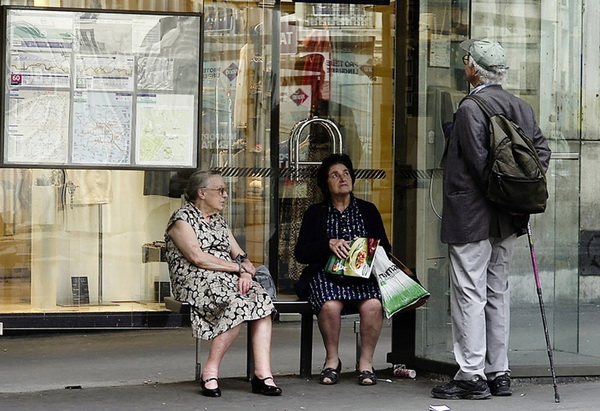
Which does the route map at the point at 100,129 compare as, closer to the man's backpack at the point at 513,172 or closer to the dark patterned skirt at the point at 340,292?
the dark patterned skirt at the point at 340,292

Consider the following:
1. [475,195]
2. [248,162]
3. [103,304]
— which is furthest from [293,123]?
[475,195]

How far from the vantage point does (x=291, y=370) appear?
25.6 feet

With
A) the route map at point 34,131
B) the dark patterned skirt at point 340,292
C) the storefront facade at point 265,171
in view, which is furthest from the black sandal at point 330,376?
the route map at point 34,131

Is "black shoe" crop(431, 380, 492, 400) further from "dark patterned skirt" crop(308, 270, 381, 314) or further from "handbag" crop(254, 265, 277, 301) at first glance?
"handbag" crop(254, 265, 277, 301)

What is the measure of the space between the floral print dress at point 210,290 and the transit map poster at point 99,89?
2.26 meters

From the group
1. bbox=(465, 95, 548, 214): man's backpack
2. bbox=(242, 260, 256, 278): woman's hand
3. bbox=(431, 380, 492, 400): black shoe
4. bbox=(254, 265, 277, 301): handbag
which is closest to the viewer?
bbox=(465, 95, 548, 214): man's backpack

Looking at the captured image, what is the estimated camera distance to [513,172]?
628cm

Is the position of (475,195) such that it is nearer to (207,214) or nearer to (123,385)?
(207,214)

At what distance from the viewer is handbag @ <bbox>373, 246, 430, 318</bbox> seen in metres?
6.99

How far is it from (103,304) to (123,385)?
7.40 feet

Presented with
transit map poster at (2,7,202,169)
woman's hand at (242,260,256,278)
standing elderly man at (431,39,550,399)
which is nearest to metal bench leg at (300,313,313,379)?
woman's hand at (242,260,256,278)

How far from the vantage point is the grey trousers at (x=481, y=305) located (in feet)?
21.3

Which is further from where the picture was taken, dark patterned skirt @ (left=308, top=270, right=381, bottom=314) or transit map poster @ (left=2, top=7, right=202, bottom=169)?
transit map poster @ (left=2, top=7, right=202, bottom=169)

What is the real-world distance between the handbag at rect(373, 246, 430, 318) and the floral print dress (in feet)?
2.19
